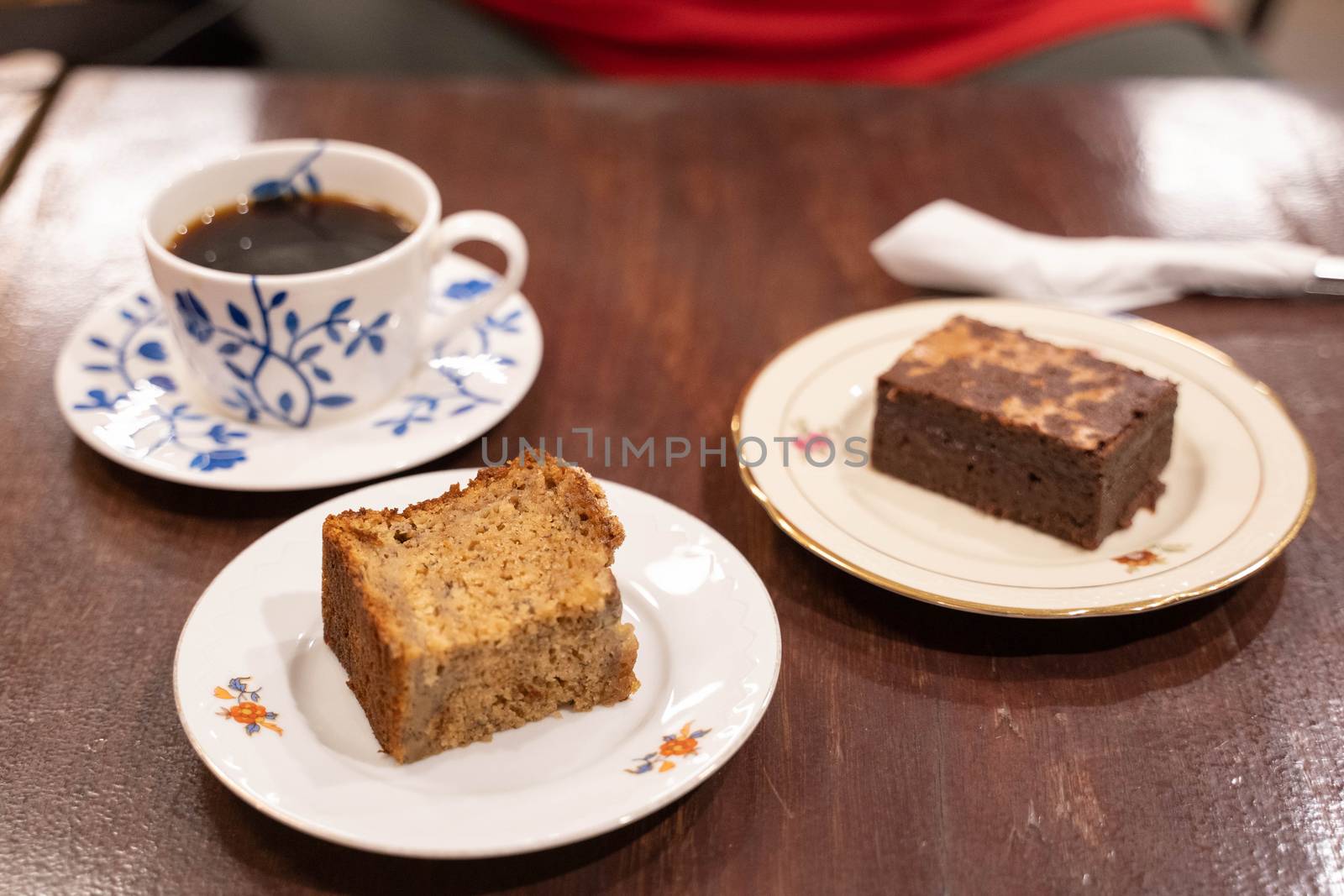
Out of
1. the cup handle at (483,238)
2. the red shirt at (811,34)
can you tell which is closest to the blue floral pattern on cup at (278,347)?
the cup handle at (483,238)

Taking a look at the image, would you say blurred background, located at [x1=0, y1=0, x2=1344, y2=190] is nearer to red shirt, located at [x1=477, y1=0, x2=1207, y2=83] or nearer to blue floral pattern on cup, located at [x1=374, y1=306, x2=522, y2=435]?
red shirt, located at [x1=477, y1=0, x2=1207, y2=83]

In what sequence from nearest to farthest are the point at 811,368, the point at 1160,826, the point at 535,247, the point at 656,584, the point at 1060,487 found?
1. the point at 1160,826
2. the point at 656,584
3. the point at 1060,487
4. the point at 811,368
5. the point at 535,247

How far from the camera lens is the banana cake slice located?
2.89 feet

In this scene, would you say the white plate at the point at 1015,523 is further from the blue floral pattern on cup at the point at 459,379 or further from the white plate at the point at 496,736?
the blue floral pattern on cup at the point at 459,379

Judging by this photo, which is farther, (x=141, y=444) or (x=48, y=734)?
(x=141, y=444)

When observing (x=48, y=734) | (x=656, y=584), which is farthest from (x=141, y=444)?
(x=656, y=584)

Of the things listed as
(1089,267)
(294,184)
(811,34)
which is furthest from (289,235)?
(811,34)

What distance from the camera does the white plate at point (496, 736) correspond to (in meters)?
0.82

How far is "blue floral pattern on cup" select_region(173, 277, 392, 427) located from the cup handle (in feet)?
0.36

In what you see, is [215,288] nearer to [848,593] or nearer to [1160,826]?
[848,593]

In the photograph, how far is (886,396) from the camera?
4.12 ft

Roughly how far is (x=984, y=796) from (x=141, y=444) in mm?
885

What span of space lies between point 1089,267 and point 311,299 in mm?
1008

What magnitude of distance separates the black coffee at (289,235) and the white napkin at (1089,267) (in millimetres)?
684
